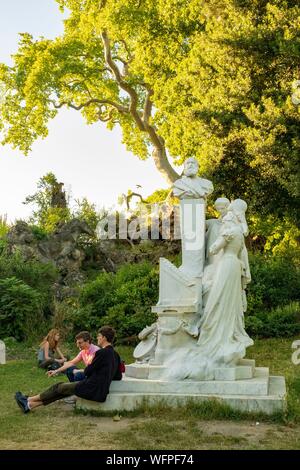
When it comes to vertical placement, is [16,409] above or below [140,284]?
below

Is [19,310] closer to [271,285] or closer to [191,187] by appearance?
[271,285]

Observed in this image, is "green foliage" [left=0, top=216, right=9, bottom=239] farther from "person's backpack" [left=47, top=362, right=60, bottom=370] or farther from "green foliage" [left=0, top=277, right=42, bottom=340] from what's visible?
"person's backpack" [left=47, top=362, right=60, bottom=370]

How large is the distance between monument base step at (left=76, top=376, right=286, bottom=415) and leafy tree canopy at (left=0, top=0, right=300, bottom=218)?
10387 mm

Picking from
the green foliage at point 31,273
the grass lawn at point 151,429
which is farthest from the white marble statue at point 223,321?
the green foliage at point 31,273

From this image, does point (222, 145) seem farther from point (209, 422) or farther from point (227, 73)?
point (209, 422)

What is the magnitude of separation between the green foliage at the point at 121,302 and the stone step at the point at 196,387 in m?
8.12

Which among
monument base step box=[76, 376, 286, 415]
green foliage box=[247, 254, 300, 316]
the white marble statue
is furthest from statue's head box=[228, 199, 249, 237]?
green foliage box=[247, 254, 300, 316]

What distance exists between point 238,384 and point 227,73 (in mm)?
13304

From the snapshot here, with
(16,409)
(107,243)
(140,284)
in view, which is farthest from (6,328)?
(16,409)

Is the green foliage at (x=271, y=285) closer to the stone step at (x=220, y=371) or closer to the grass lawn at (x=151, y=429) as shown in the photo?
the grass lawn at (x=151, y=429)

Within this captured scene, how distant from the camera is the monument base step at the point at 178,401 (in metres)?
8.47

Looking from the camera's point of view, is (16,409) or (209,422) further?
(16,409)
